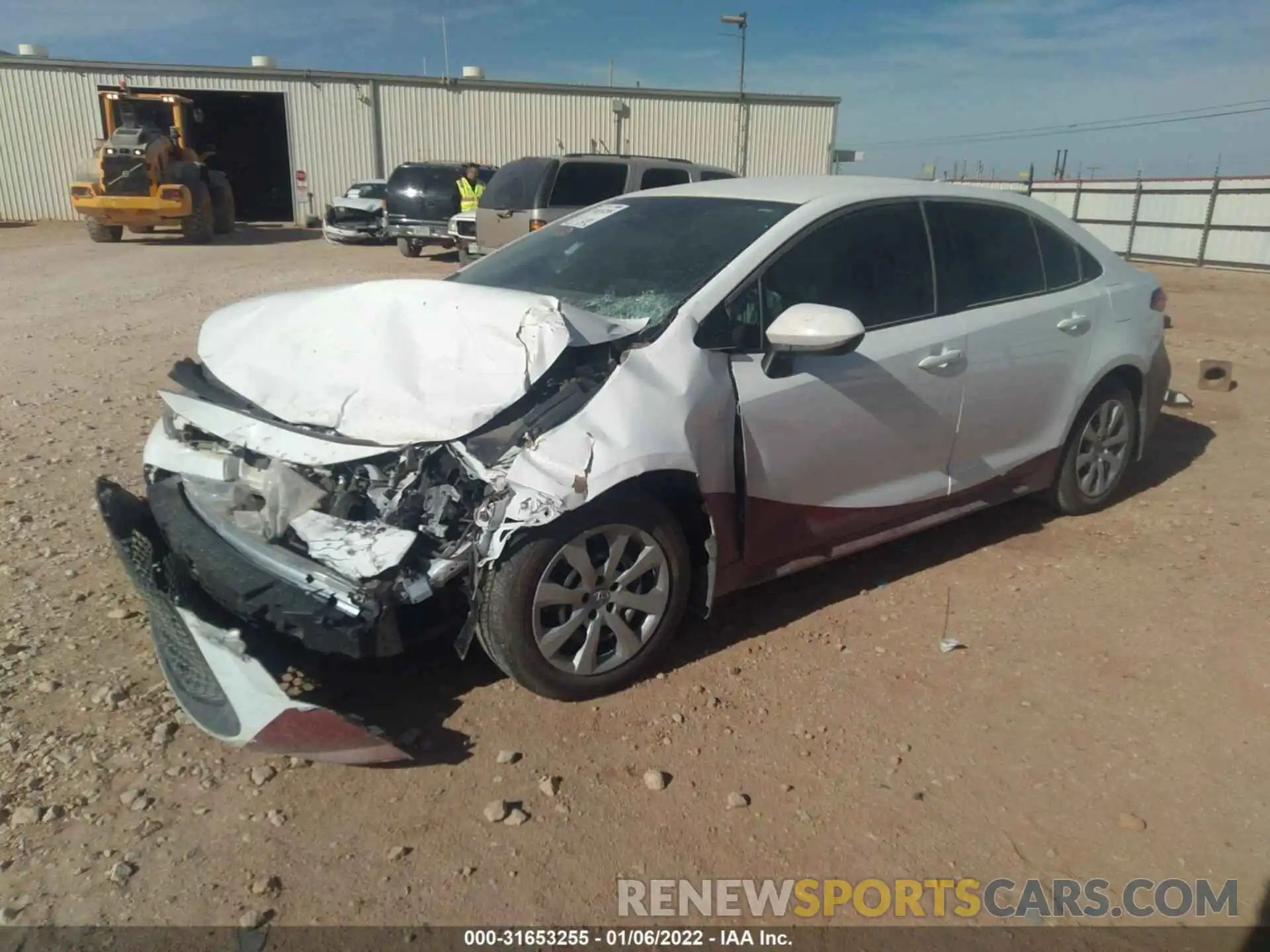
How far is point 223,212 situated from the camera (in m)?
23.5

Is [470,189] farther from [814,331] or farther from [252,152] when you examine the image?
[252,152]

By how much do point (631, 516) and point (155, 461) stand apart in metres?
1.89

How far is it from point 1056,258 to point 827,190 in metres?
1.46

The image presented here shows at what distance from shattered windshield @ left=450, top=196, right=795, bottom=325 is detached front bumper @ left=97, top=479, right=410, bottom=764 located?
1666 millimetres

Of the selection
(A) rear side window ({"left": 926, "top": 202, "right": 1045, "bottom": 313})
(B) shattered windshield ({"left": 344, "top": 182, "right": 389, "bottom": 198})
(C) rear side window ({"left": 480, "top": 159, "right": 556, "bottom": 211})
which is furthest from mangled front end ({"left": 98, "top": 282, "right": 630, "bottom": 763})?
(B) shattered windshield ({"left": 344, "top": 182, "right": 389, "bottom": 198})

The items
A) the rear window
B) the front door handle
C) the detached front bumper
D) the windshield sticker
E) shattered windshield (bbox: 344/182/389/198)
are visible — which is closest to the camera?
the detached front bumper

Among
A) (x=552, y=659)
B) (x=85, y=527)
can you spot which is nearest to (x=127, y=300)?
(x=85, y=527)

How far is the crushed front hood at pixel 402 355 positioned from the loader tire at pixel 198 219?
18909mm

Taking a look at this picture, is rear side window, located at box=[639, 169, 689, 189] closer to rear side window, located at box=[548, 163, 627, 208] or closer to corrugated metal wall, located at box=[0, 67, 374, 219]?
rear side window, located at box=[548, 163, 627, 208]

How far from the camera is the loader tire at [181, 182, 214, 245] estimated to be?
66.9ft

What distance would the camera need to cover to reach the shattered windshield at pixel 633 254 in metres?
3.58

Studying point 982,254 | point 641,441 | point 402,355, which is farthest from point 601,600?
point 982,254

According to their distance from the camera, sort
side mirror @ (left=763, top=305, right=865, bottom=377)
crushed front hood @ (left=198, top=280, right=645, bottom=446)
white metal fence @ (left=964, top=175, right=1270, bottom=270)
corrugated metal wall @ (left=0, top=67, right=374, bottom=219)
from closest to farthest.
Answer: crushed front hood @ (left=198, top=280, right=645, bottom=446)
side mirror @ (left=763, top=305, right=865, bottom=377)
white metal fence @ (left=964, top=175, right=1270, bottom=270)
corrugated metal wall @ (left=0, top=67, right=374, bottom=219)

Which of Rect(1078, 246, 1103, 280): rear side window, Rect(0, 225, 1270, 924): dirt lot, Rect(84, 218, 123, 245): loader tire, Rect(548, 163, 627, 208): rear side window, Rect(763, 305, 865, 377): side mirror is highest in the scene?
Rect(548, 163, 627, 208): rear side window
